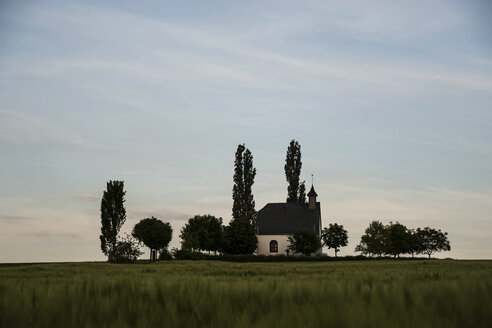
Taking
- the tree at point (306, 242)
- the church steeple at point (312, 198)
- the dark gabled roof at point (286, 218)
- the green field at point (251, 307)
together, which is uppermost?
the church steeple at point (312, 198)

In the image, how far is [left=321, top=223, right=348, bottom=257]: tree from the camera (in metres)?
94.2

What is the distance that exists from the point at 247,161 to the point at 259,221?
13.8m

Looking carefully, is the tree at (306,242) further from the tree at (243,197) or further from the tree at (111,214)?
the tree at (111,214)

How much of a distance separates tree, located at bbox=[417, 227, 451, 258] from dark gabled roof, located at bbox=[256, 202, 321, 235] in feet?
66.2

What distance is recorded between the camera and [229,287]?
694 cm

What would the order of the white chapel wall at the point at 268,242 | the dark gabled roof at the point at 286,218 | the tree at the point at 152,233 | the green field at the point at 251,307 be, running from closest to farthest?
the green field at the point at 251,307 → the tree at the point at 152,233 → the dark gabled roof at the point at 286,218 → the white chapel wall at the point at 268,242

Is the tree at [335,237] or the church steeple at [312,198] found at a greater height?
the church steeple at [312,198]

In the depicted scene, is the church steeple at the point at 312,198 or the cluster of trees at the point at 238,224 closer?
the cluster of trees at the point at 238,224

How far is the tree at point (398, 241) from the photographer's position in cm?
9030

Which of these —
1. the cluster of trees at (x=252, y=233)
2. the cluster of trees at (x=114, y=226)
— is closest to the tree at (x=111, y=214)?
the cluster of trees at (x=114, y=226)

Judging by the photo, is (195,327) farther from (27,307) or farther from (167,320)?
(27,307)

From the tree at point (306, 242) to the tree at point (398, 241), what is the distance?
45.3 ft

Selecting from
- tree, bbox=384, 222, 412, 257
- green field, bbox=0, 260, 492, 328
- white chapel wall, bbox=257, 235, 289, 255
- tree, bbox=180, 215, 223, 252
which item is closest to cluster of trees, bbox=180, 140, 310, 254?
tree, bbox=180, 215, 223, 252

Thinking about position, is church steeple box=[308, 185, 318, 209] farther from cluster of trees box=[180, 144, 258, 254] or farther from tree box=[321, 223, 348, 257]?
cluster of trees box=[180, 144, 258, 254]
